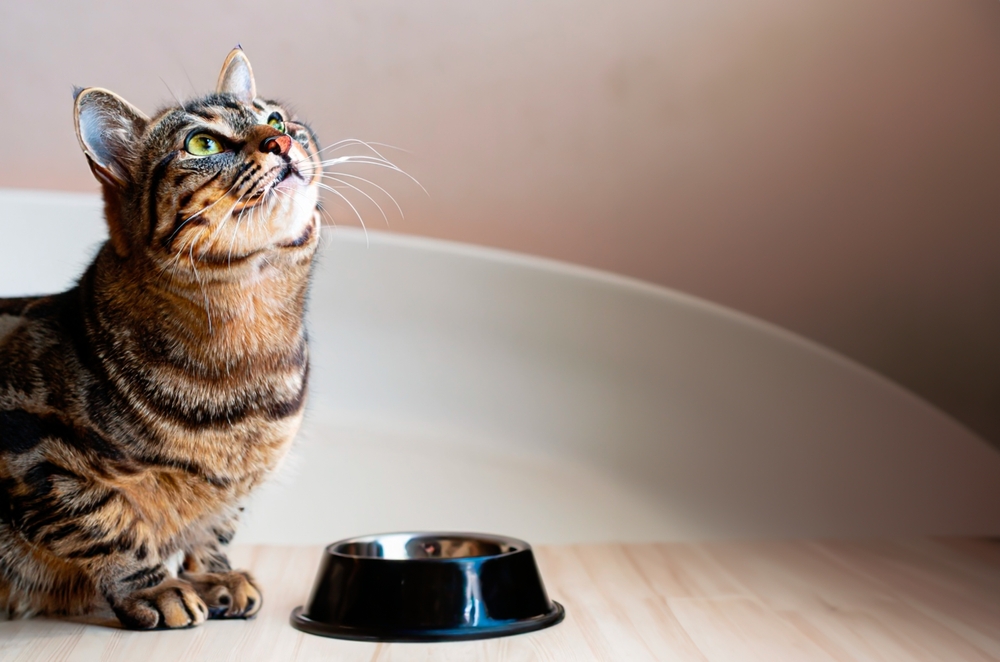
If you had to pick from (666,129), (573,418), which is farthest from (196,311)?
(666,129)

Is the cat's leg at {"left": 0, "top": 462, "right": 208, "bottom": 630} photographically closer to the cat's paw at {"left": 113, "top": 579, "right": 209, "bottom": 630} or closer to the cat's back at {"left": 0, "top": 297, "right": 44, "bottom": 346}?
the cat's paw at {"left": 113, "top": 579, "right": 209, "bottom": 630}

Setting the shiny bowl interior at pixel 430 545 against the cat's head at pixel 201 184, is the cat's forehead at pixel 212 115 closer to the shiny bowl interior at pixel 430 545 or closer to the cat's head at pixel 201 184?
the cat's head at pixel 201 184

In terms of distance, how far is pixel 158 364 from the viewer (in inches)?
28.3

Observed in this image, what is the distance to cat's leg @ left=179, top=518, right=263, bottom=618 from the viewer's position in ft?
2.59

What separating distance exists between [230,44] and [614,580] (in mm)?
1084

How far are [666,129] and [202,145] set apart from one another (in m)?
1.06

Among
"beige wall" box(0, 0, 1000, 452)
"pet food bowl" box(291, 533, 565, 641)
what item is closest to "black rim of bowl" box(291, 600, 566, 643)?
"pet food bowl" box(291, 533, 565, 641)

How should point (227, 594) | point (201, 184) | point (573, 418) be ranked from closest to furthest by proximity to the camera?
point (201, 184), point (227, 594), point (573, 418)

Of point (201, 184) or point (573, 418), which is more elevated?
point (573, 418)

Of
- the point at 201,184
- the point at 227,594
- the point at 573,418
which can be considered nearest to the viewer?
the point at 201,184

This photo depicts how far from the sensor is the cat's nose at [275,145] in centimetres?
69

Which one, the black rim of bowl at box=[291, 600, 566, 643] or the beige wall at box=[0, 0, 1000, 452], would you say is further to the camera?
the beige wall at box=[0, 0, 1000, 452]

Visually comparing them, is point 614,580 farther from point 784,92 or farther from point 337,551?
point 784,92

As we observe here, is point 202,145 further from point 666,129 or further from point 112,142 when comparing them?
point 666,129
